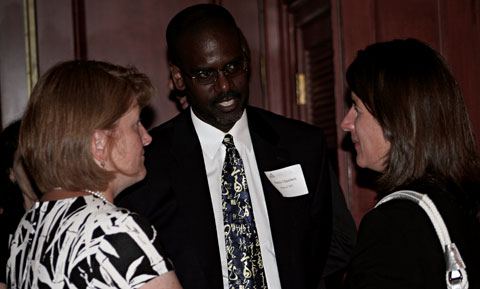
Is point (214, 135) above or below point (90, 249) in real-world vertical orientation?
above

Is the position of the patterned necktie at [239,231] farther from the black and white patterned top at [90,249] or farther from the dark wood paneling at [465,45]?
the dark wood paneling at [465,45]

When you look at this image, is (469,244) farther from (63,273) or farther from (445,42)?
(445,42)

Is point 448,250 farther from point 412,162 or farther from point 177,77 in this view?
point 177,77

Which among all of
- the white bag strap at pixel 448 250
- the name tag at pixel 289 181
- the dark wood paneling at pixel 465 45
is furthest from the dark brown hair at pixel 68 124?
the dark wood paneling at pixel 465 45

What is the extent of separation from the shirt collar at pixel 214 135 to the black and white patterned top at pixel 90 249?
0.91 meters

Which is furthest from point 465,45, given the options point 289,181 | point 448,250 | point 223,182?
point 448,250

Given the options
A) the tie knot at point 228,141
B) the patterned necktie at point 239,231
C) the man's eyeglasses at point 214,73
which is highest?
the man's eyeglasses at point 214,73

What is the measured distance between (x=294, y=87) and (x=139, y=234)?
66.7 inches

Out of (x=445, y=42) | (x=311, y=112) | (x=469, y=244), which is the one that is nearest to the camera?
→ (x=469, y=244)

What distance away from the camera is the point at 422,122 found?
1414 millimetres

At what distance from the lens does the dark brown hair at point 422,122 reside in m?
1.40

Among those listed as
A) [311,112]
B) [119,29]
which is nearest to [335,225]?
[311,112]

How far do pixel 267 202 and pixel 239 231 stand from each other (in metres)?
0.17

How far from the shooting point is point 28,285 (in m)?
1.26
